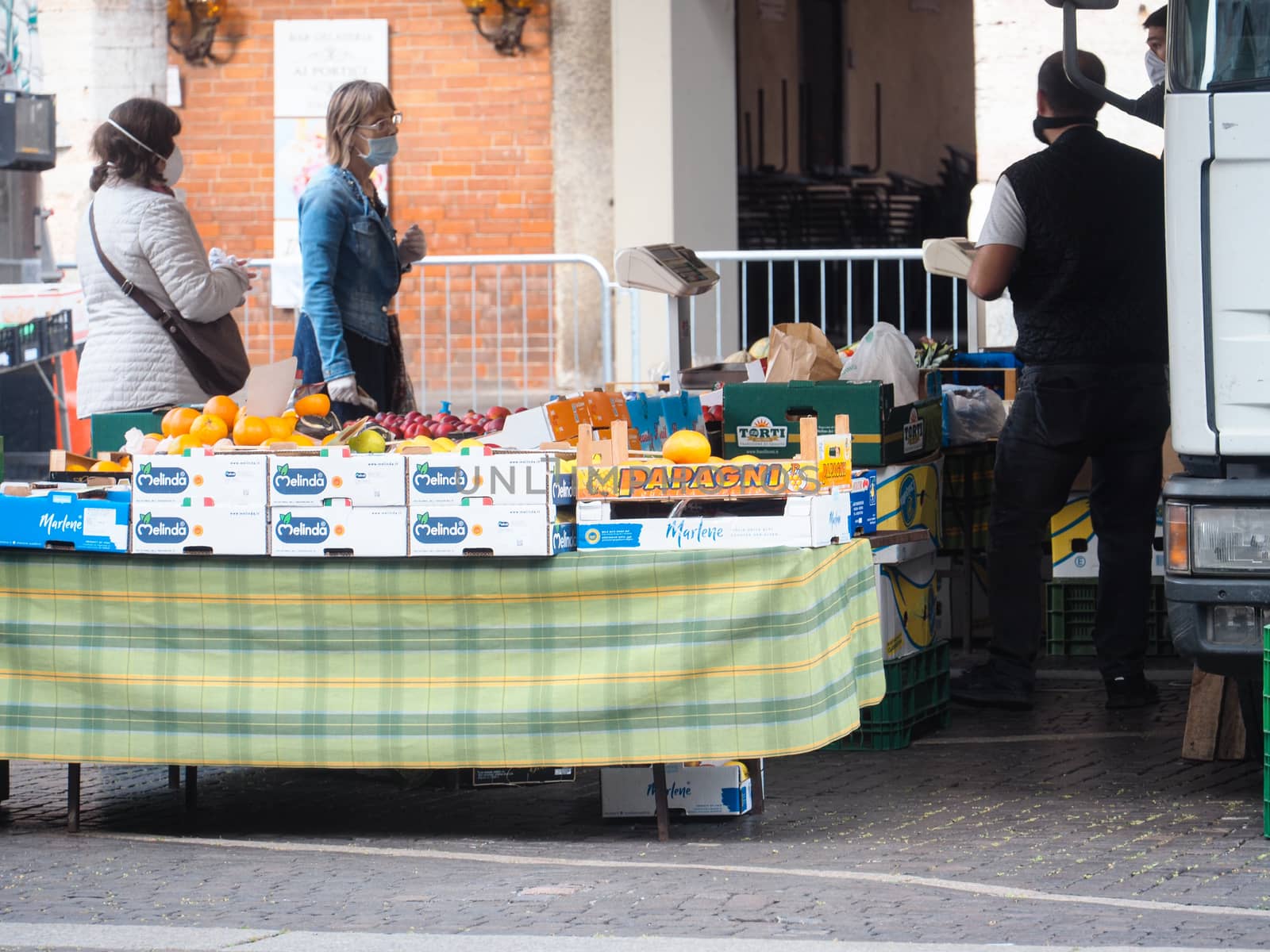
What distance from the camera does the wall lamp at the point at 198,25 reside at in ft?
48.5

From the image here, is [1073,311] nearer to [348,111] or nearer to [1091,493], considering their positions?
[1091,493]

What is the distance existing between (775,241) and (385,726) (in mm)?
12276

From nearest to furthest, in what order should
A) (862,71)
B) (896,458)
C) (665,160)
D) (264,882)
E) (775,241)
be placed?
(264,882) < (896,458) < (665,160) < (775,241) < (862,71)

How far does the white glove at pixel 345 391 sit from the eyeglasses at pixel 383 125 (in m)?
0.96

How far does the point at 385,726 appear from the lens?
5859mm

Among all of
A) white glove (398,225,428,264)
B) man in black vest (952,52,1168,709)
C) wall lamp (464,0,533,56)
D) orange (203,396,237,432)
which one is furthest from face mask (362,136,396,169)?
wall lamp (464,0,533,56)

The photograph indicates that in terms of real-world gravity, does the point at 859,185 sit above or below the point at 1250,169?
above

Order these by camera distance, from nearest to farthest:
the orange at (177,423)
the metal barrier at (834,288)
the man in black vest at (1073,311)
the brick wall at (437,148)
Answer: the orange at (177,423), the man in black vest at (1073,311), the metal barrier at (834,288), the brick wall at (437,148)

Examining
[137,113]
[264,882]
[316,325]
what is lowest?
[264,882]

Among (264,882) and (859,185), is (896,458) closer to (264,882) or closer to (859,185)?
(264,882)

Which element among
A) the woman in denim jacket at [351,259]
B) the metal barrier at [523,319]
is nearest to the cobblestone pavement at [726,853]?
the woman in denim jacket at [351,259]

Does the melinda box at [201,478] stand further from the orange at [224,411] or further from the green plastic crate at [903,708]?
the green plastic crate at [903,708]

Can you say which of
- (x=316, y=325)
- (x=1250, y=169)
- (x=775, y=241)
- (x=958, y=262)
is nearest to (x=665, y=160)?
(x=775, y=241)

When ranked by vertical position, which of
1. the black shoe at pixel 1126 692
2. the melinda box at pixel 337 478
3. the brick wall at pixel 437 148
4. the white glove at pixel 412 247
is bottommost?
the black shoe at pixel 1126 692
